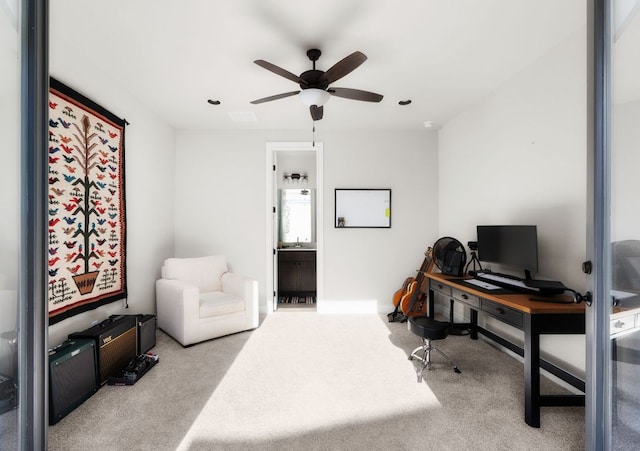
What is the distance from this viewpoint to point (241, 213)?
3.95 m

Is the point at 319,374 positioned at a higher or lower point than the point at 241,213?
lower

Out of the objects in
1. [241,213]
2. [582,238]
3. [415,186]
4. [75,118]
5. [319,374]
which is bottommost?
[319,374]

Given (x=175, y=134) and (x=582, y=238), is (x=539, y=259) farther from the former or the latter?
(x=175, y=134)

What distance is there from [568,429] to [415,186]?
2.92 metres

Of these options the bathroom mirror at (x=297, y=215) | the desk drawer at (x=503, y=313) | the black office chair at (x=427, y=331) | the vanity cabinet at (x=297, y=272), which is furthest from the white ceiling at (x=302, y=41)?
the vanity cabinet at (x=297, y=272)

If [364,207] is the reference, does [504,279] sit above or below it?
below

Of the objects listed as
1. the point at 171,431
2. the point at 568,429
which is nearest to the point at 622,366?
the point at 568,429

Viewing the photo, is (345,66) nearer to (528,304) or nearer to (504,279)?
(528,304)

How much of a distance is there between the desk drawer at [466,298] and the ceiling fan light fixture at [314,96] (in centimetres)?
197

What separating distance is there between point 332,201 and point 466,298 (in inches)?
85.4

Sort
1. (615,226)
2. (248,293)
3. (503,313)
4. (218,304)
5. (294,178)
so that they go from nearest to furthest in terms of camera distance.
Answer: (615,226) < (503,313) < (218,304) < (248,293) < (294,178)

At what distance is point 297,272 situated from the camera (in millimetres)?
4633

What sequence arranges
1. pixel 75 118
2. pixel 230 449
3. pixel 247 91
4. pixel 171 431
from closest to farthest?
pixel 230 449 → pixel 171 431 → pixel 75 118 → pixel 247 91

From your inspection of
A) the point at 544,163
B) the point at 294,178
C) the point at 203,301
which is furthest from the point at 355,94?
the point at 294,178
